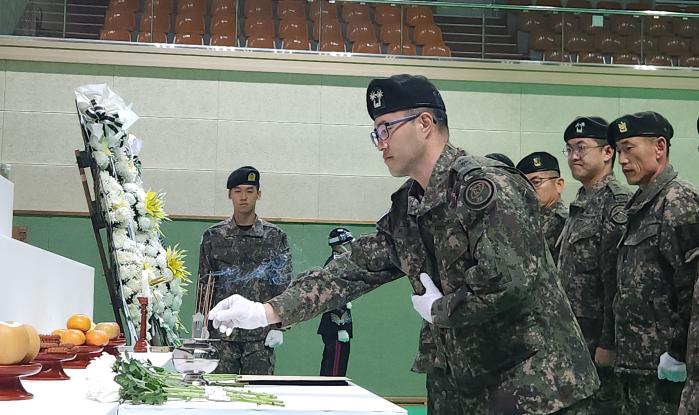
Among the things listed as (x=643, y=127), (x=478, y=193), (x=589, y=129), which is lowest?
(x=478, y=193)

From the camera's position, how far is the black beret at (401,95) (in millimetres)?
2486

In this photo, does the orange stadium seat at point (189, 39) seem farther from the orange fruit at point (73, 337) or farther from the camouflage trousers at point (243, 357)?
the orange fruit at point (73, 337)

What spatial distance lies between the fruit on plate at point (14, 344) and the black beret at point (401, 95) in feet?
3.43

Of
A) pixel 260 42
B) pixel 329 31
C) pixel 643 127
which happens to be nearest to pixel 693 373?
pixel 643 127

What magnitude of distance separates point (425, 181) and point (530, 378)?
57cm

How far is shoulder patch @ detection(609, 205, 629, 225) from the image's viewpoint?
473 centimetres

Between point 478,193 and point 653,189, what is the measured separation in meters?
2.17

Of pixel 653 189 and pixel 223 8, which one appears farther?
pixel 223 8

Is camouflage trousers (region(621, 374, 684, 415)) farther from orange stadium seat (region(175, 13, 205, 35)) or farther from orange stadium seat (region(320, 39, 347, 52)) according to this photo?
orange stadium seat (region(175, 13, 205, 35))

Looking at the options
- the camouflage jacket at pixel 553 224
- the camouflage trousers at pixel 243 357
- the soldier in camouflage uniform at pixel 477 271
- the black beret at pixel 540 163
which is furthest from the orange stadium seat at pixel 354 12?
the soldier in camouflage uniform at pixel 477 271

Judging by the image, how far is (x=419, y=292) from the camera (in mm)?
2549

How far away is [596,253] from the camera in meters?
4.90

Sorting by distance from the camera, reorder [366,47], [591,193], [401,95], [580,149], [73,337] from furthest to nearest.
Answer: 1. [366,47]
2. [580,149]
3. [591,193]
4. [73,337]
5. [401,95]

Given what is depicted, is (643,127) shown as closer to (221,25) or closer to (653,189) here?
(653,189)
